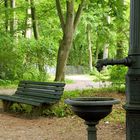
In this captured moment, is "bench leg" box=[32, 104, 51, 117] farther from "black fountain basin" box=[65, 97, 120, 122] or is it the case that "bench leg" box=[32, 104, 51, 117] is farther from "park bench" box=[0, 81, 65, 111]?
"black fountain basin" box=[65, 97, 120, 122]

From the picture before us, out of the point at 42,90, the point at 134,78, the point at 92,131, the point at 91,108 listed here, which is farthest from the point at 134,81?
the point at 42,90

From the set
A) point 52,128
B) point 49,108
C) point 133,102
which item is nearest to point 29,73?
point 49,108

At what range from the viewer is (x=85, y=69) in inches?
2216

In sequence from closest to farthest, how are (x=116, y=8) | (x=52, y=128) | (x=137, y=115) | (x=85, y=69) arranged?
(x=137, y=115) < (x=52, y=128) < (x=116, y=8) < (x=85, y=69)

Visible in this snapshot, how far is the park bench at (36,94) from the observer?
Answer: 1113 centimetres

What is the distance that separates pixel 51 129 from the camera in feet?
31.2

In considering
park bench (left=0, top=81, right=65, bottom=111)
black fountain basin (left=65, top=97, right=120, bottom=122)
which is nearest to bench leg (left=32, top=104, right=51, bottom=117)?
park bench (left=0, top=81, right=65, bottom=111)

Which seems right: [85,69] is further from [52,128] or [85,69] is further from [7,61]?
[52,128]

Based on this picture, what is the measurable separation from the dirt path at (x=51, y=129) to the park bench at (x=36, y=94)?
43 centimetres

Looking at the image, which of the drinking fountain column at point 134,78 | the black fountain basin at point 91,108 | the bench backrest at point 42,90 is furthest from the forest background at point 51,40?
the drinking fountain column at point 134,78

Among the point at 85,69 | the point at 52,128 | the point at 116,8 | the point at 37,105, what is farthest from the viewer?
the point at 85,69

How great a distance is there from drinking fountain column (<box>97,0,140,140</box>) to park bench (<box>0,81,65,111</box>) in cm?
714

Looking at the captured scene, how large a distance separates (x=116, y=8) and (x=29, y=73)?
9.62m

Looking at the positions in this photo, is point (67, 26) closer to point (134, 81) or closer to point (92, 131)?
point (92, 131)
